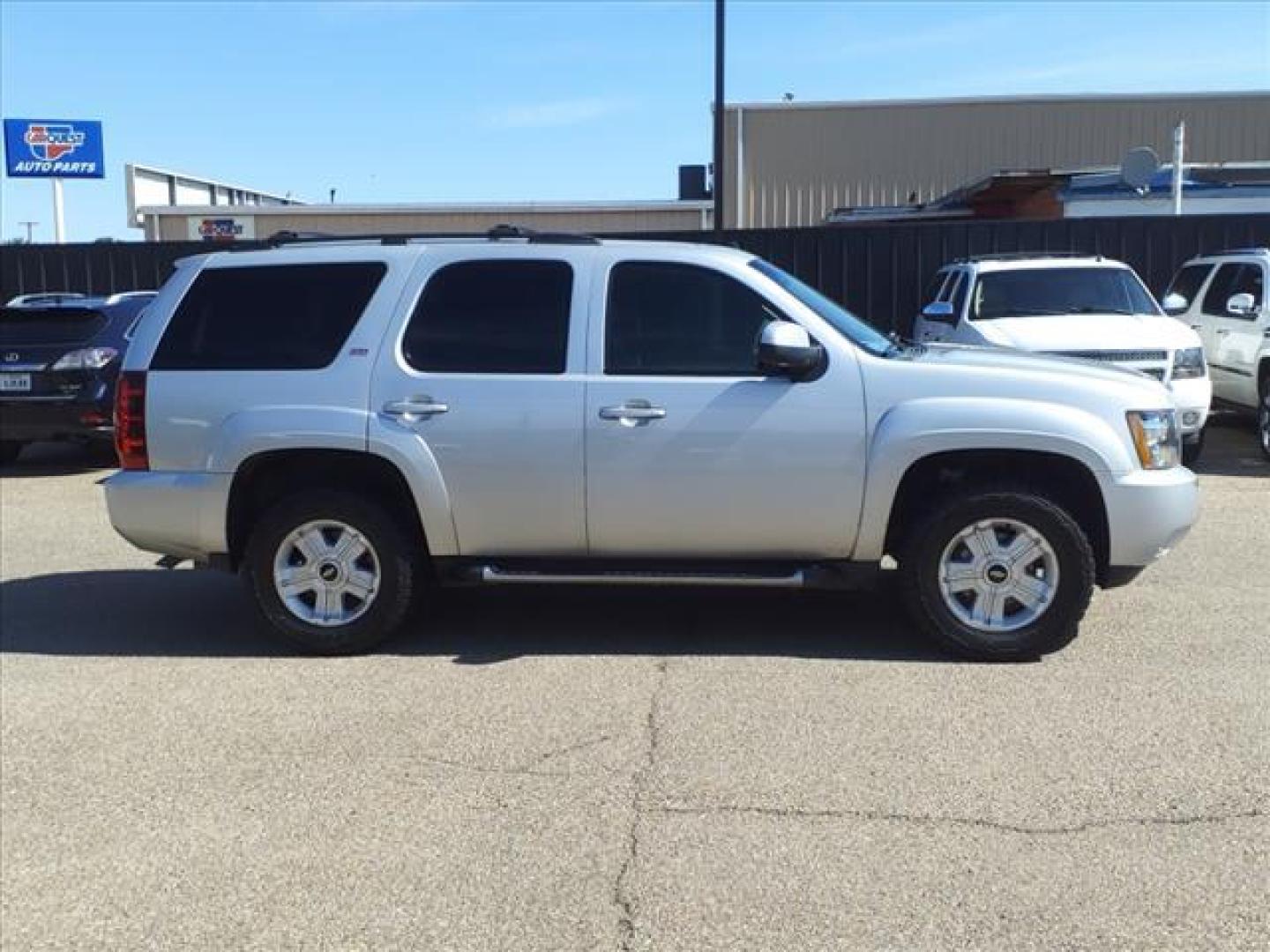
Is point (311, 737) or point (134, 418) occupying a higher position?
point (134, 418)

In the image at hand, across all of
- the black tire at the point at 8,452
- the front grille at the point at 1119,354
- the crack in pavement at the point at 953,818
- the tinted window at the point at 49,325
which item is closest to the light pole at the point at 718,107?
the front grille at the point at 1119,354

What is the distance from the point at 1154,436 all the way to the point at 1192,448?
19.5ft

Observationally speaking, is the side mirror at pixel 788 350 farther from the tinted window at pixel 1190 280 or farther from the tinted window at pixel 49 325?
the tinted window at pixel 1190 280

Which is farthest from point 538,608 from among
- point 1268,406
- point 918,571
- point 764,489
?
point 1268,406

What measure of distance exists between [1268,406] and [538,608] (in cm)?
781

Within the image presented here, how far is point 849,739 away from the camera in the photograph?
15.3ft

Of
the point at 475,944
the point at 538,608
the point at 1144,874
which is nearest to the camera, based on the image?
the point at 475,944

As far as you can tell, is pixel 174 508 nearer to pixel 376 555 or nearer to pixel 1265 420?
pixel 376 555

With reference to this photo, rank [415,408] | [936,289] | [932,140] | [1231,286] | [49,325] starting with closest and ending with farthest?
[415,408] < [49,325] < [1231,286] < [936,289] < [932,140]

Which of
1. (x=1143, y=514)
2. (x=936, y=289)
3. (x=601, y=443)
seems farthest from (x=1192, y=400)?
(x=601, y=443)

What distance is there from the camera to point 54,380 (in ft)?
37.8

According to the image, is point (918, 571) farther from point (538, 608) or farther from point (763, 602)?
point (538, 608)

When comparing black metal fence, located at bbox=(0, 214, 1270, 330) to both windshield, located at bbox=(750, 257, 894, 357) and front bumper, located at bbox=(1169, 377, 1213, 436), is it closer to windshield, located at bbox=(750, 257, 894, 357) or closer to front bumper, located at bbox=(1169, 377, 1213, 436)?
front bumper, located at bbox=(1169, 377, 1213, 436)

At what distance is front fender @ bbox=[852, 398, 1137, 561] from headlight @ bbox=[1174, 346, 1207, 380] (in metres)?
5.10
